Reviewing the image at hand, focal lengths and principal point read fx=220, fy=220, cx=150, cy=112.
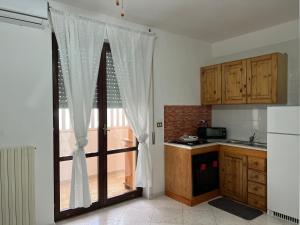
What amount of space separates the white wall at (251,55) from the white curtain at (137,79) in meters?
1.61

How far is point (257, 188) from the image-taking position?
10.3ft

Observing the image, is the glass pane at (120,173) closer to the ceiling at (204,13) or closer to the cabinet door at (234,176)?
the cabinet door at (234,176)

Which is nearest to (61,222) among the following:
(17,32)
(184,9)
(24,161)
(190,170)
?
(24,161)

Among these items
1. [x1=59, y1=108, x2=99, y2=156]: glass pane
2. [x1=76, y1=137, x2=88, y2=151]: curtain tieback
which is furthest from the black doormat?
[x1=59, y1=108, x2=99, y2=156]: glass pane

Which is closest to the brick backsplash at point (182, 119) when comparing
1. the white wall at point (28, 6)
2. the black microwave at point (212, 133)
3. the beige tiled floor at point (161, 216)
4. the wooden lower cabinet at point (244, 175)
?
the black microwave at point (212, 133)

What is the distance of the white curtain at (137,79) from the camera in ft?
10.0

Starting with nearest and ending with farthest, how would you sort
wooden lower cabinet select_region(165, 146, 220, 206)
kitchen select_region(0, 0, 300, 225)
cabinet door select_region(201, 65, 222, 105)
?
kitchen select_region(0, 0, 300, 225)
wooden lower cabinet select_region(165, 146, 220, 206)
cabinet door select_region(201, 65, 222, 105)

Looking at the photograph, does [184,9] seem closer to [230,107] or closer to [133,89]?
[133,89]

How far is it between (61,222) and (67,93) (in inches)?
64.5

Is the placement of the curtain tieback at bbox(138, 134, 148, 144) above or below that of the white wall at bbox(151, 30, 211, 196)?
below

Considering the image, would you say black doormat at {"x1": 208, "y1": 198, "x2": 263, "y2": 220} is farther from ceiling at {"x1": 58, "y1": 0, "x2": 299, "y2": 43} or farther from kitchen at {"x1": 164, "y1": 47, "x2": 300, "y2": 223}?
ceiling at {"x1": 58, "y1": 0, "x2": 299, "y2": 43}

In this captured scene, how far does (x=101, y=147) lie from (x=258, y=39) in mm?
3084

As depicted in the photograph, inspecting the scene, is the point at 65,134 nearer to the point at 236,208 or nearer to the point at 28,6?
the point at 28,6

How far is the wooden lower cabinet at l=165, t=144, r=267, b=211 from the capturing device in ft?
10.2
